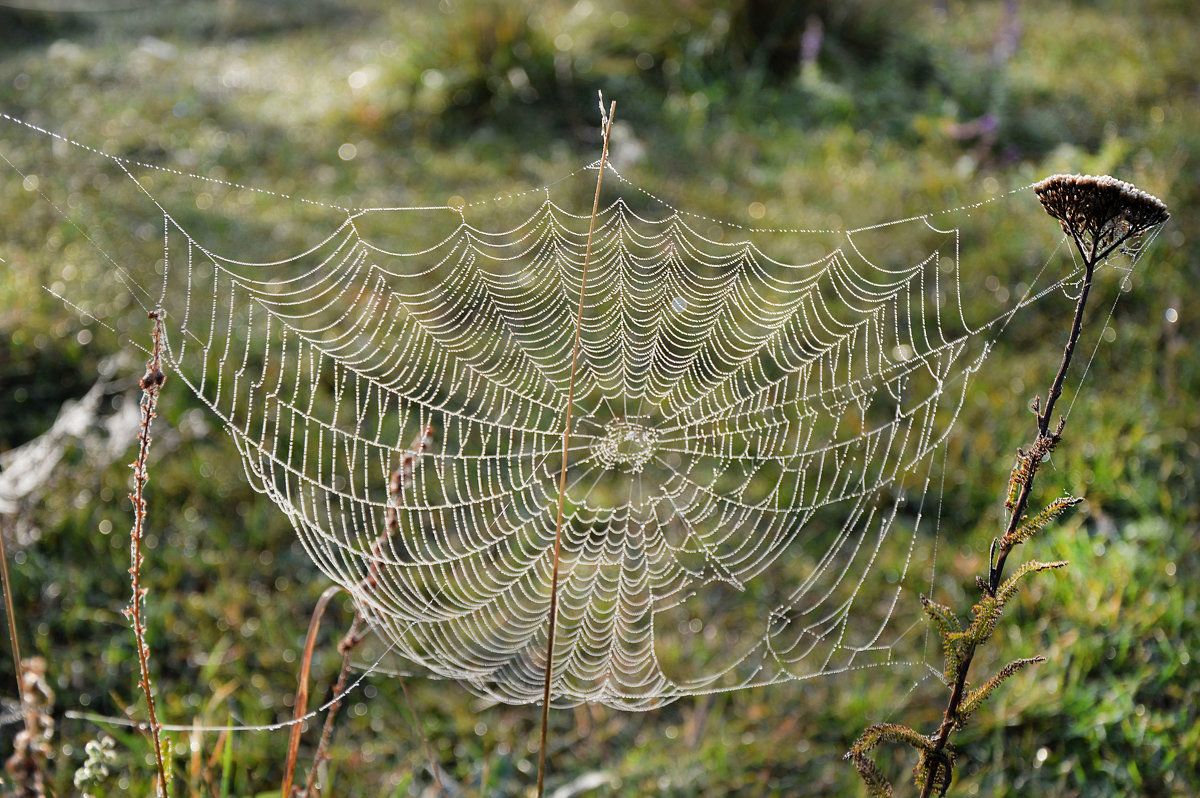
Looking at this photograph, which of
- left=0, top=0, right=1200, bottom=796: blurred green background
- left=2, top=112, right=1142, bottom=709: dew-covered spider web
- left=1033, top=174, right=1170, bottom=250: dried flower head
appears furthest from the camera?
left=2, top=112, right=1142, bottom=709: dew-covered spider web

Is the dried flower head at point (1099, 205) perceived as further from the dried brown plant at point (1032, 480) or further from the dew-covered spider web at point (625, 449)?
the dew-covered spider web at point (625, 449)

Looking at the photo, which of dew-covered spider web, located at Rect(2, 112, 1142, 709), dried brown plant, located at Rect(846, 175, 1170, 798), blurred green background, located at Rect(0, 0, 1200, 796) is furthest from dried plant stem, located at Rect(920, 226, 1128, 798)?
blurred green background, located at Rect(0, 0, 1200, 796)

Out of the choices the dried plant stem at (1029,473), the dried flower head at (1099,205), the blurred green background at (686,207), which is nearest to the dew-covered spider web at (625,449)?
the blurred green background at (686,207)

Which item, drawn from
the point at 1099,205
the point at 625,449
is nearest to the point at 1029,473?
the point at 1099,205

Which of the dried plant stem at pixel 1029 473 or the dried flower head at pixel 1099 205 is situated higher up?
the dried flower head at pixel 1099 205

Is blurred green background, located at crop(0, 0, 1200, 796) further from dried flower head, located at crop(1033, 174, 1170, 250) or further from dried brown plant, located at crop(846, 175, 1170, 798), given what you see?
dried flower head, located at crop(1033, 174, 1170, 250)
